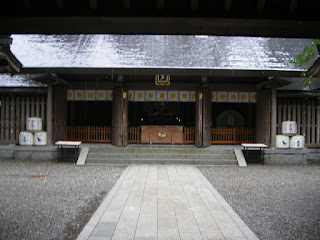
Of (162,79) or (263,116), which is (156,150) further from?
(263,116)

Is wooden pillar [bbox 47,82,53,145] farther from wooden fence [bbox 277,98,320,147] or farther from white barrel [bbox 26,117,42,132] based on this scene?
wooden fence [bbox 277,98,320,147]

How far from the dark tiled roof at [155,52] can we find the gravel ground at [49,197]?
15.6ft

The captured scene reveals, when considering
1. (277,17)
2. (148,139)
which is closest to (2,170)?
(148,139)

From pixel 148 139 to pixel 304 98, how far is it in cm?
801

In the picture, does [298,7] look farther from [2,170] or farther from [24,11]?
[2,170]

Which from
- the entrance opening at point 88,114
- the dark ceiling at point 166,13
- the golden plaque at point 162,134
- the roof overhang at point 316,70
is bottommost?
the golden plaque at point 162,134

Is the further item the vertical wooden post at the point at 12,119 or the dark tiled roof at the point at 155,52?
the vertical wooden post at the point at 12,119

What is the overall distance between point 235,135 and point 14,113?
11.2 m

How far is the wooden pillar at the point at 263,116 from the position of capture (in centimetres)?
1217

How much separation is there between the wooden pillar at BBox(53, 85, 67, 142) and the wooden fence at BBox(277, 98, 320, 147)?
10636 mm

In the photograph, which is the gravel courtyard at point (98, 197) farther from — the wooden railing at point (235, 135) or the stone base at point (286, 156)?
the wooden railing at point (235, 135)

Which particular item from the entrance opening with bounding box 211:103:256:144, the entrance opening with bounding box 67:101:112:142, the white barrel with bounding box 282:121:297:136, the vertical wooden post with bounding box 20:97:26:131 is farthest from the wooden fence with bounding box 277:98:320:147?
the vertical wooden post with bounding box 20:97:26:131

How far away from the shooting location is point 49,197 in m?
6.30

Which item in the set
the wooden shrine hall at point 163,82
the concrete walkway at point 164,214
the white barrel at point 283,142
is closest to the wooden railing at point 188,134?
the wooden shrine hall at point 163,82
